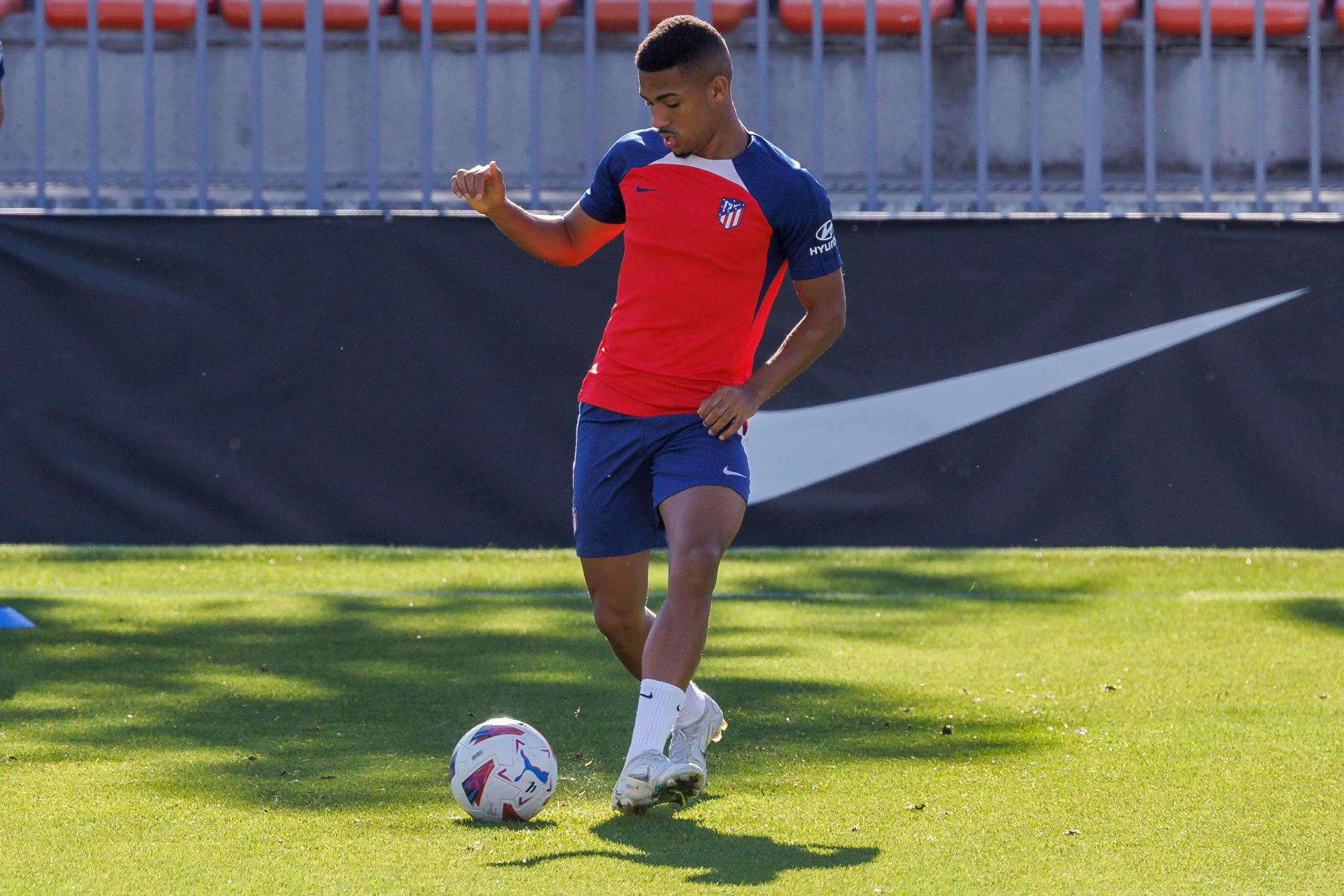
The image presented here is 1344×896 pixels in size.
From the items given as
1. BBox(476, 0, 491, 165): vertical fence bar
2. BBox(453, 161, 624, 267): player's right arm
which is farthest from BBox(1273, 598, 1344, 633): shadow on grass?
BBox(476, 0, 491, 165): vertical fence bar

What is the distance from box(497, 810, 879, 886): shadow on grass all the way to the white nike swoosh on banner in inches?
176

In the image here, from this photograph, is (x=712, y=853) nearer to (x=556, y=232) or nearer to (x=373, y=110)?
(x=556, y=232)

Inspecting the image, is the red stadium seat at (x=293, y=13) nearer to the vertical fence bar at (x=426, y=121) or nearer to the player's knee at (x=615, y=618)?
the vertical fence bar at (x=426, y=121)

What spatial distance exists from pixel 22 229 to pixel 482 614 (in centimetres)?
322

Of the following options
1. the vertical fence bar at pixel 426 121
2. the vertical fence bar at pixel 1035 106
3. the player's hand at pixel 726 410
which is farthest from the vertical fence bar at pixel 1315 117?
the player's hand at pixel 726 410

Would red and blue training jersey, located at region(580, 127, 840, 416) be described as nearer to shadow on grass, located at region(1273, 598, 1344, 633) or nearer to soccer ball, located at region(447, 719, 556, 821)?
soccer ball, located at region(447, 719, 556, 821)

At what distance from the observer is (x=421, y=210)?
7922mm

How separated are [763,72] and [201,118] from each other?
2865mm

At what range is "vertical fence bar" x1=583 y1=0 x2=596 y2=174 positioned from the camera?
7988 mm

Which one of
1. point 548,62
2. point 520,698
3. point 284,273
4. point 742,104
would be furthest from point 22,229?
point 520,698

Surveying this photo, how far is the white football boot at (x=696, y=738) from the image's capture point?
3832 mm

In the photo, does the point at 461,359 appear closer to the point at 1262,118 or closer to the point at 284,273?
the point at 284,273

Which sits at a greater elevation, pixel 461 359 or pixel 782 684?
pixel 461 359

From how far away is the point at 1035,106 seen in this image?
8062mm
